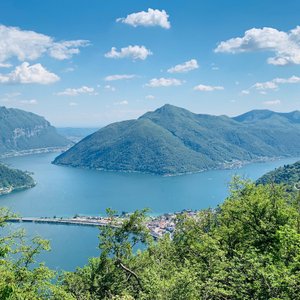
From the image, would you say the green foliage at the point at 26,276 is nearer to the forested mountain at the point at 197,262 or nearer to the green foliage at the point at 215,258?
the forested mountain at the point at 197,262

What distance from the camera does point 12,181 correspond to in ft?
521

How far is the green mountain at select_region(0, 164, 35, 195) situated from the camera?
15362 centimetres

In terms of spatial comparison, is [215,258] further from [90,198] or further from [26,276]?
[90,198]

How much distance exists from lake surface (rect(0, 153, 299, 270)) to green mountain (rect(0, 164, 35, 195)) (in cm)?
602

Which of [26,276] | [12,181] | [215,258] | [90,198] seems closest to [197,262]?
[215,258]

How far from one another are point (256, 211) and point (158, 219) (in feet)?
270

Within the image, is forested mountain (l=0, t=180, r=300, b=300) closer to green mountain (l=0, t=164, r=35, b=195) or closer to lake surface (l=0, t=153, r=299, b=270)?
lake surface (l=0, t=153, r=299, b=270)

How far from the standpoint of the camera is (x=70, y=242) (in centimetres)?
8081

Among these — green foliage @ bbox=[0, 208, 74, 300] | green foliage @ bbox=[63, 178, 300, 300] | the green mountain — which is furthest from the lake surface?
green foliage @ bbox=[0, 208, 74, 300]

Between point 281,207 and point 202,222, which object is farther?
point 202,222

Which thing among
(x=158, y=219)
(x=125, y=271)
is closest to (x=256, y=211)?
(x=125, y=271)

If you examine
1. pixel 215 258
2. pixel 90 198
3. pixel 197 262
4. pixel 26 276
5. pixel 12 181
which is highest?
pixel 215 258

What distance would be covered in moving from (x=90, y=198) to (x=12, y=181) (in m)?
44.8

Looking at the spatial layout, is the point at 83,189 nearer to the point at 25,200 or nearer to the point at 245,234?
the point at 25,200
